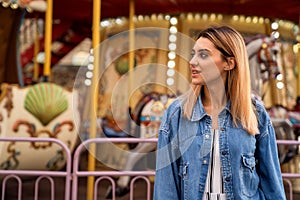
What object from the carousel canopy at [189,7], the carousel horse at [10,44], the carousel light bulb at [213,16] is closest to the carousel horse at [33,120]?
the carousel horse at [10,44]

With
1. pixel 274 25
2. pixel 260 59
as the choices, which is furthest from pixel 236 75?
pixel 274 25

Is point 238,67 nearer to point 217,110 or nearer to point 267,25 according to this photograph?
point 217,110

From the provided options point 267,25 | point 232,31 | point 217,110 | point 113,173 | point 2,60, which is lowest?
point 113,173

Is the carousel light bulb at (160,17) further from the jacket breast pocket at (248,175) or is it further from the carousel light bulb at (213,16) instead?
the jacket breast pocket at (248,175)

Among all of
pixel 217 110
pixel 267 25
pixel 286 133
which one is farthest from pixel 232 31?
pixel 267 25

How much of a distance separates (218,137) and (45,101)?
3.71m

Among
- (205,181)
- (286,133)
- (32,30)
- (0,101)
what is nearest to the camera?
(205,181)

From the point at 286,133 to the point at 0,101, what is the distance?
11.4ft

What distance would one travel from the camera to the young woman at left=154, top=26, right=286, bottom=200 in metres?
1.58

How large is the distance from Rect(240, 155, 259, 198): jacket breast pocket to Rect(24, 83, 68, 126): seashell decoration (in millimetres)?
3753

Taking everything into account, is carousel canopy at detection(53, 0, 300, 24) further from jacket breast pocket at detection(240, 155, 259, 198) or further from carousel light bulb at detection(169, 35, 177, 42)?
jacket breast pocket at detection(240, 155, 259, 198)

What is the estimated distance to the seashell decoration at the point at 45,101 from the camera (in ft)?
16.4

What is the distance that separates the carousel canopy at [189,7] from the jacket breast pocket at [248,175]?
249 inches

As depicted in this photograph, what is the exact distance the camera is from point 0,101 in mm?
4906
